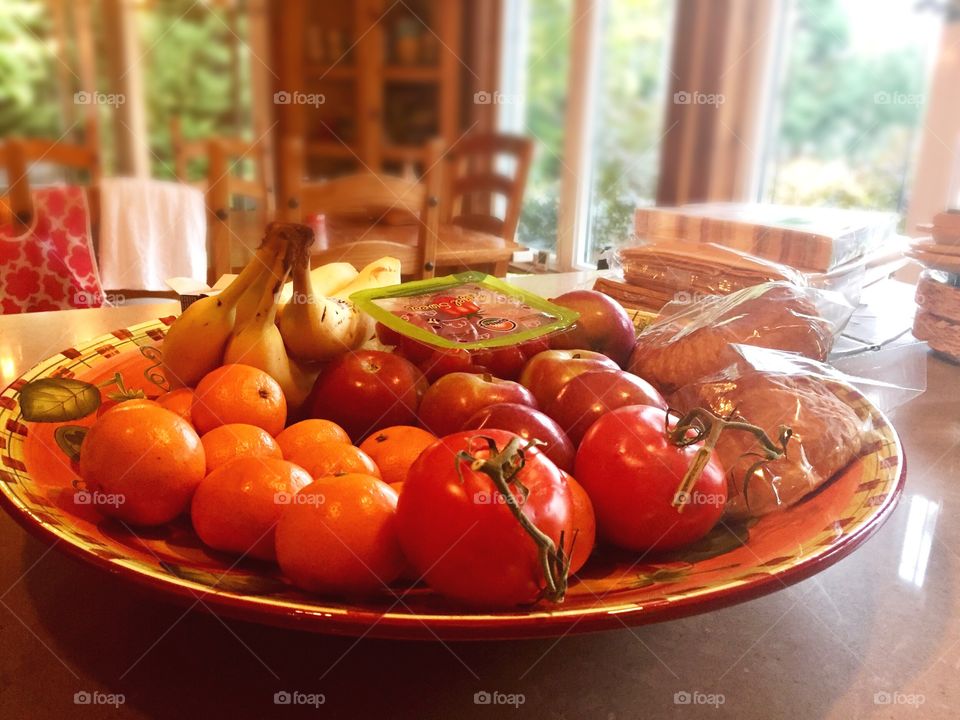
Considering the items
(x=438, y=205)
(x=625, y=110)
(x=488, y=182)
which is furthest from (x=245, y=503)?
(x=488, y=182)

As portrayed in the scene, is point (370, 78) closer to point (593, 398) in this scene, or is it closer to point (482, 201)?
point (482, 201)

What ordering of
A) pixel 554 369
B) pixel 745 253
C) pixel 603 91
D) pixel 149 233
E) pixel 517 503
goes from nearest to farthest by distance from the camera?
pixel 517 503, pixel 554 369, pixel 745 253, pixel 603 91, pixel 149 233

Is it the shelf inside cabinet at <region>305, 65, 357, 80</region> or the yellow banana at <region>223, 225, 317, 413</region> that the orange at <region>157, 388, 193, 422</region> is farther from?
the shelf inside cabinet at <region>305, 65, 357, 80</region>

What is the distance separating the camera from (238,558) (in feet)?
1.10

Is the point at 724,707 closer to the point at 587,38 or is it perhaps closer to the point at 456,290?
the point at 456,290

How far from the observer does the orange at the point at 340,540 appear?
0.29m

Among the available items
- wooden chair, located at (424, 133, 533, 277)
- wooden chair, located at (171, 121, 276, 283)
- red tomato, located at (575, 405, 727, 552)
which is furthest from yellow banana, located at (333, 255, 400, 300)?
wooden chair, located at (424, 133, 533, 277)

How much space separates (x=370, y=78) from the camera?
1.00 m

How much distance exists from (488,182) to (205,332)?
118 centimetres

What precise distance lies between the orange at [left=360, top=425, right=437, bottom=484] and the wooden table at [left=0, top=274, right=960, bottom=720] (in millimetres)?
89

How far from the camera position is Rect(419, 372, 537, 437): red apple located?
429mm

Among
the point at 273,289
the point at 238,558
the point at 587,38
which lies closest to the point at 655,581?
the point at 238,558

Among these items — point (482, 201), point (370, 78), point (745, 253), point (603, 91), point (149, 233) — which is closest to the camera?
point (745, 253)

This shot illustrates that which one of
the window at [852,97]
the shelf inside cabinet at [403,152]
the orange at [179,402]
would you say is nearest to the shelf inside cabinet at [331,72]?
the shelf inside cabinet at [403,152]
